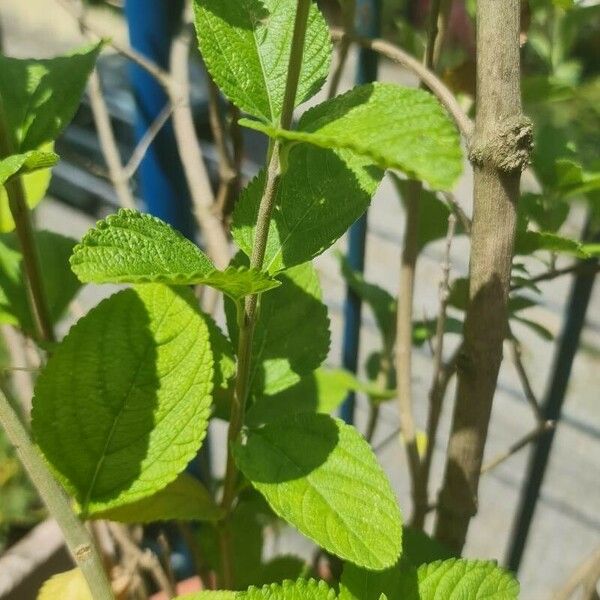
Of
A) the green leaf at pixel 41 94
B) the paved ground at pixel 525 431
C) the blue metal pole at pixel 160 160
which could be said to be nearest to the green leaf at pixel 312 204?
the green leaf at pixel 41 94

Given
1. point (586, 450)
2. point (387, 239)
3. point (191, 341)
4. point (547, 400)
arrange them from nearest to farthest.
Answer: point (191, 341) < point (547, 400) < point (586, 450) < point (387, 239)

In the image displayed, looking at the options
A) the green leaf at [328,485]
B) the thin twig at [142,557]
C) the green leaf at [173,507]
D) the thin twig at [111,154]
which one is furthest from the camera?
the thin twig at [111,154]

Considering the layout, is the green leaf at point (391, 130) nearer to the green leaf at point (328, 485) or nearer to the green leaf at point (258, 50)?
the green leaf at point (258, 50)

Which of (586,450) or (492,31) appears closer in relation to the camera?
(492,31)

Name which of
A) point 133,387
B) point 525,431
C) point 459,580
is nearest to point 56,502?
point 133,387

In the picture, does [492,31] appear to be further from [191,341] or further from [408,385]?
[408,385]

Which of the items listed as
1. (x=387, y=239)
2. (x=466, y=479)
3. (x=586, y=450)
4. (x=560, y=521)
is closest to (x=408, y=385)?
(x=466, y=479)
